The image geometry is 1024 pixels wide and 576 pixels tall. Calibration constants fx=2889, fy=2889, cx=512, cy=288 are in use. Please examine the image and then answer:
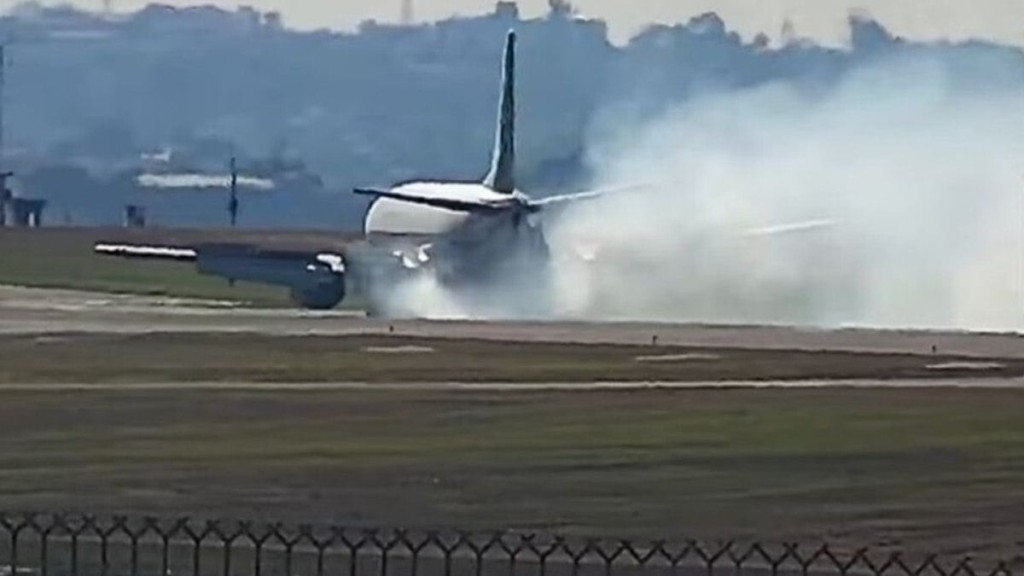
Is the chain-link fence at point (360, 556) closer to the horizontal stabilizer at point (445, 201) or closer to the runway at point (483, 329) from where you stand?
the runway at point (483, 329)

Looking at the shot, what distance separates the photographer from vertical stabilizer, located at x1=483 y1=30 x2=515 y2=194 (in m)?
59.8

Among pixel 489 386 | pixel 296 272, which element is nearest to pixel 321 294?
pixel 296 272

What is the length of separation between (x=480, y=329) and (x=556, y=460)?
19637mm

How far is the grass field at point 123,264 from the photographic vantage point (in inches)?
2331

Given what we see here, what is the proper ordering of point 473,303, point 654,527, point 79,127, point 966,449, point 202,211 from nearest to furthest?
point 654,527 → point 966,449 → point 473,303 → point 79,127 → point 202,211

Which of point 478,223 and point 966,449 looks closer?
point 966,449

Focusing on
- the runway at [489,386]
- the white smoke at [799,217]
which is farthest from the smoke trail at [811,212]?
the runway at [489,386]

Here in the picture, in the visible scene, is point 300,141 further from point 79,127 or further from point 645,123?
point 645,123

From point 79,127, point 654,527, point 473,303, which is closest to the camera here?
point 654,527

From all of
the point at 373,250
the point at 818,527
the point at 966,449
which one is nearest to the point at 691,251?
the point at 373,250

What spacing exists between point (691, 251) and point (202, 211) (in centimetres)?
1678

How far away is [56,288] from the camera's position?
57.6 m

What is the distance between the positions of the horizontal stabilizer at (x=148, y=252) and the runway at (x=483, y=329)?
5.72 m

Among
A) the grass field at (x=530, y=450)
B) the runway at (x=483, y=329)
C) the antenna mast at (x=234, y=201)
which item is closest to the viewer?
the grass field at (x=530, y=450)
